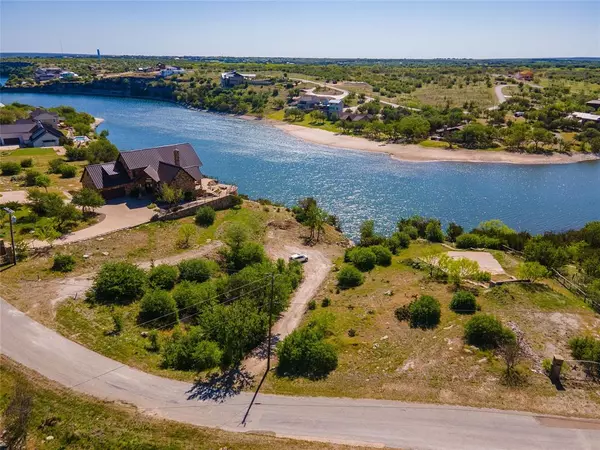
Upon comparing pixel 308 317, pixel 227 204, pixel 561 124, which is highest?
pixel 561 124

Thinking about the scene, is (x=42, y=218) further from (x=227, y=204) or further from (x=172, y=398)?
(x=172, y=398)

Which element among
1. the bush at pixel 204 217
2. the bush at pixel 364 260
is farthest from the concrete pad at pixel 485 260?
the bush at pixel 204 217

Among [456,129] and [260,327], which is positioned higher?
[456,129]

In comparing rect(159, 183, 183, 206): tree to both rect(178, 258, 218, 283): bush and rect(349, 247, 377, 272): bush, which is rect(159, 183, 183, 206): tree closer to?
rect(178, 258, 218, 283): bush

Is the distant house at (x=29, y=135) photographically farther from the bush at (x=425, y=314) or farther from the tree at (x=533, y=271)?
the tree at (x=533, y=271)

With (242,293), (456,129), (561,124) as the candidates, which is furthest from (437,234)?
(561,124)

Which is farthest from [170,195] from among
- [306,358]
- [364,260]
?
[306,358]

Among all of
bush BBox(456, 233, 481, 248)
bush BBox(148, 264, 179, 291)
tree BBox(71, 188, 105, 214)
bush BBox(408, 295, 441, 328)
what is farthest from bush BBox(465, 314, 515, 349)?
tree BBox(71, 188, 105, 214)
